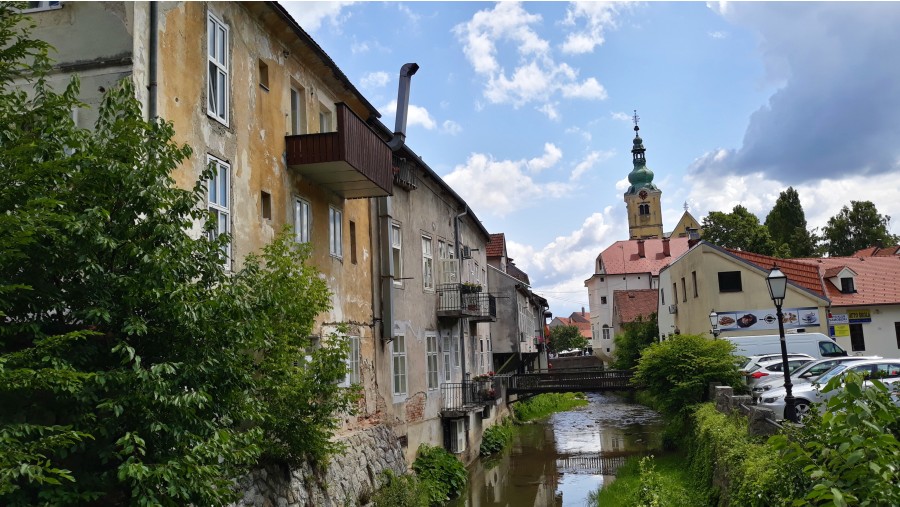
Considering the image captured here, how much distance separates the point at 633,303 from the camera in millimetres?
70125

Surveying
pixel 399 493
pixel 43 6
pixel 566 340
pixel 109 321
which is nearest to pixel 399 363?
pixel 399 493

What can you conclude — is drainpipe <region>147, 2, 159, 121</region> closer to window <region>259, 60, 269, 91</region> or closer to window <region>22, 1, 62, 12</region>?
window <region>22, 1, 62, 12</region>

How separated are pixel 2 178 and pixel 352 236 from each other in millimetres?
11183

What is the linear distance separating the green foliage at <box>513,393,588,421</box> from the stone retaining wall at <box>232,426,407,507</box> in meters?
21.3

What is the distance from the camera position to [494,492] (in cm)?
2130

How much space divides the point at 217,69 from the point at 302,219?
3.79m

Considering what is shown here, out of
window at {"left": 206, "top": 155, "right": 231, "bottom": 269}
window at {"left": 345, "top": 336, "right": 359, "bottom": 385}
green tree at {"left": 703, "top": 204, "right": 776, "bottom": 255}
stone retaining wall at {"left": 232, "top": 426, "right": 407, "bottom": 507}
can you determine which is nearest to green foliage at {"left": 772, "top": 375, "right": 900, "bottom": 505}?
stone retaining wall at {"left": 232, "top": 426, "right": 407, "bottom": 507}

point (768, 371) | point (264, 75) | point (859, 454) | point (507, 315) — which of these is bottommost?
point (768, 371)

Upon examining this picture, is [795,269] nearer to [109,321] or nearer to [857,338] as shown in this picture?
[857,338]

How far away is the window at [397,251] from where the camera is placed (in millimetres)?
19948

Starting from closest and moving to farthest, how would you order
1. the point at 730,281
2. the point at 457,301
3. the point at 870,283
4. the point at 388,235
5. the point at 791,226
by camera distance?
the point at 388,235, the point at 457,301, the point at 730,281, the point at 870,283, the point at 791,226

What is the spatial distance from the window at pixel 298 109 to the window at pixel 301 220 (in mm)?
1559

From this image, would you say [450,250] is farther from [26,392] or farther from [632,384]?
[26,392]

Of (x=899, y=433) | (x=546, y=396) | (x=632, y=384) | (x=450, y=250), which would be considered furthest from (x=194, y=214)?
(x=546, y=396)
